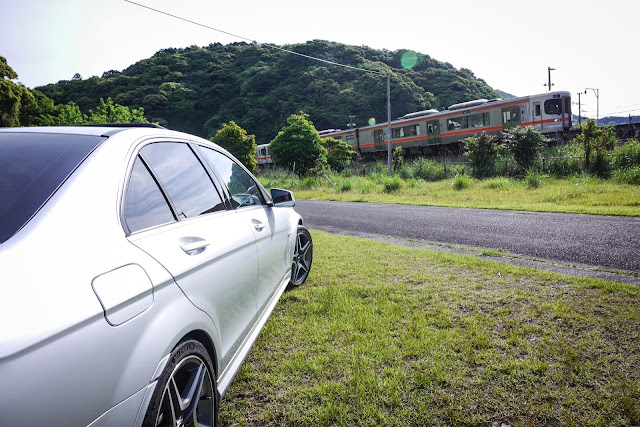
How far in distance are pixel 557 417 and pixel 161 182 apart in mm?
2320

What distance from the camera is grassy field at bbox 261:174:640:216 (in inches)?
387

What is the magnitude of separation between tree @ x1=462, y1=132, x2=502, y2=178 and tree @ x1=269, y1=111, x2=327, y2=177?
8.80 m

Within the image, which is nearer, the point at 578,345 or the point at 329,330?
the point at 578,345

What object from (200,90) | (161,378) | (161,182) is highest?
(200,90)

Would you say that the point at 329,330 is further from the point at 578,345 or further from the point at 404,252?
the point at 404,252

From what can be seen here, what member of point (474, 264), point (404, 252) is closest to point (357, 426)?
point (474, 264)

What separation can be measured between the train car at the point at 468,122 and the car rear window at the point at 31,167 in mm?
22693

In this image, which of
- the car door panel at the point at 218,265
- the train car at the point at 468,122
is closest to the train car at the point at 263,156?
the train car at the point at 468,122

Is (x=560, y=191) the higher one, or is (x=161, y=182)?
(x=161, y=182)

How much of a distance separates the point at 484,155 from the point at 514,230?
37.1 feet

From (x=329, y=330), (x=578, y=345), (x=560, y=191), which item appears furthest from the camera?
(x=560, y=191)

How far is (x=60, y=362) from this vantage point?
0.95 meters

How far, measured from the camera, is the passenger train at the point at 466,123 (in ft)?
70.6

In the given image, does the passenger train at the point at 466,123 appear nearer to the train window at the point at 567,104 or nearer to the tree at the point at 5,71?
the train window at the point at 567,104
